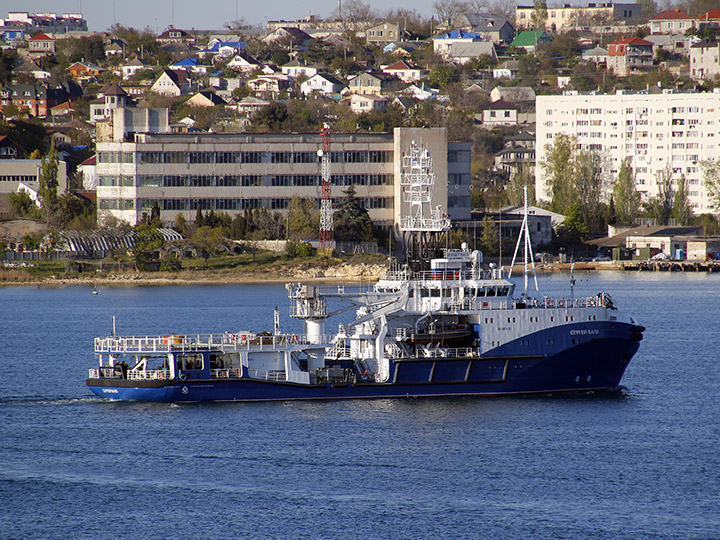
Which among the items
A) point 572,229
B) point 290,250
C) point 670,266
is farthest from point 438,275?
point 572,229

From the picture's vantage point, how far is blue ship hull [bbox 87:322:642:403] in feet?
148

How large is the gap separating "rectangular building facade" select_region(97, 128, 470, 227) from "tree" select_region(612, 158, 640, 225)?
1148 inches

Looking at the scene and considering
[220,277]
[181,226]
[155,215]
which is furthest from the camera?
[155,215]

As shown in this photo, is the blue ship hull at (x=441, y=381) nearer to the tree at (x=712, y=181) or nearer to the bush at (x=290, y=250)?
the bush at (x=290, y=250)

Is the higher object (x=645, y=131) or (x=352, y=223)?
(x=645, y=131)

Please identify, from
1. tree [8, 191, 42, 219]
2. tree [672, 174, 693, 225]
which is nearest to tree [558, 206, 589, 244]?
tree [672, 174, 693, 225]

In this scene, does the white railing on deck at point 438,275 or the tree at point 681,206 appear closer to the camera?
the white railing on deck at point 438,275

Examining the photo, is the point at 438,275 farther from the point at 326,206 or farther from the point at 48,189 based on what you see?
the point at 48,189

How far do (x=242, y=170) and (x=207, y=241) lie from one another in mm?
9386

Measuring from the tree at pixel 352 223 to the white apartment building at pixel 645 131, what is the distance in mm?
38538

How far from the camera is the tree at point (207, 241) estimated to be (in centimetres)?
10706

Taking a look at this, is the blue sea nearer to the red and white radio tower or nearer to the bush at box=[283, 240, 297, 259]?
the bush at box=[283, 240, 297, 259]

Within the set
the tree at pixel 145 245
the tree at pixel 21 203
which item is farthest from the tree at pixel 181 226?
the tree at pixel 21 203

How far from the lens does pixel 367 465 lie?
1474 inches
